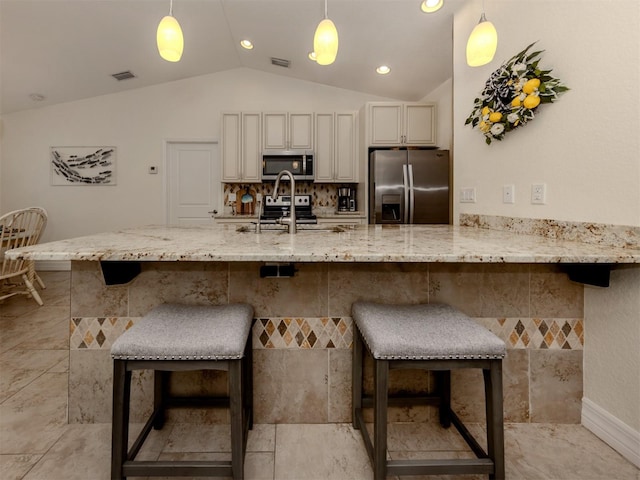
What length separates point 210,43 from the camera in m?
4.04

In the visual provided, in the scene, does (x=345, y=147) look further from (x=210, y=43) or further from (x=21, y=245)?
(x=21, y=245)

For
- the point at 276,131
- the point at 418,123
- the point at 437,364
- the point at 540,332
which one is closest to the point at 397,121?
the point at 418,123

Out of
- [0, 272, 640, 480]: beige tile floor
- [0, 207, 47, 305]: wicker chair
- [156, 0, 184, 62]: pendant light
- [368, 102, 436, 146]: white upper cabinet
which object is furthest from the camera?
[368, 102, 436, 146]: white upper cabinet

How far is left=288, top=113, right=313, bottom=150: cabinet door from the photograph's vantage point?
445 centimetres

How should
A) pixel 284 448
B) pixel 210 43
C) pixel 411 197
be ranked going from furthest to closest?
pixel 210 43 < pixel 411 197 < pixel 284 448

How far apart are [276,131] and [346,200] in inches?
50.0

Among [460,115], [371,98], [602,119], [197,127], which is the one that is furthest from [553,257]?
[197,127]

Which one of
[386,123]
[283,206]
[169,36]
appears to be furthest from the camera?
[283,206]

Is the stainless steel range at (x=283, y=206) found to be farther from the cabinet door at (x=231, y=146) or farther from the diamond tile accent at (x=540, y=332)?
the diamond tile accent at (x=540, y=332)

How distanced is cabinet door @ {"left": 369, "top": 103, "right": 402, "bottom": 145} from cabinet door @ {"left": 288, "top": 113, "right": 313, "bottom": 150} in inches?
31.1

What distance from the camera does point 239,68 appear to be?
16.0 ft

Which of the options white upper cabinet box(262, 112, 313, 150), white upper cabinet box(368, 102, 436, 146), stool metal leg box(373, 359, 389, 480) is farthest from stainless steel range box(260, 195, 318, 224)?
stool metal leg box(373, 359, 389, 480)

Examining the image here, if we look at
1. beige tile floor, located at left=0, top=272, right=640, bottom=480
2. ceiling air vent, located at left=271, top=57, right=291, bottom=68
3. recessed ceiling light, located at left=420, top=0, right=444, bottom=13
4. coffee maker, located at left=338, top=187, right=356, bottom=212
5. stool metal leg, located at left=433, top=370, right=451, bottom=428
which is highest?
ceiling air vent, located at left=271, top=57, right=291, bottom=68

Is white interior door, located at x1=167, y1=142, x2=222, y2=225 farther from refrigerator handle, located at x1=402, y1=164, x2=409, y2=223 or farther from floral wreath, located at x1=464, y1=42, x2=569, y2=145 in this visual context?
floral wreath, located at x1=464, y1=42, x2=569, y2=145
